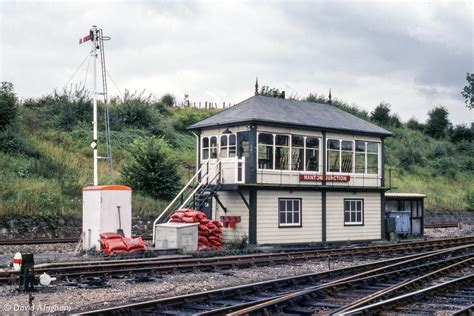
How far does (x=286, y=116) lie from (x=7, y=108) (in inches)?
566

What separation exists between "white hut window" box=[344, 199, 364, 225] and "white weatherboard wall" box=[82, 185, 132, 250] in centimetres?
1022

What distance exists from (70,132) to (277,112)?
15010 millimetres

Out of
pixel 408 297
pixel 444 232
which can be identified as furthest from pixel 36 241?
pixel 444 232

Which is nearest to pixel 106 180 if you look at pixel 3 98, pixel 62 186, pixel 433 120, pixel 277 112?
pixel 62 186

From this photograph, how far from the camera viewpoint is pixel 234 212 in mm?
25000

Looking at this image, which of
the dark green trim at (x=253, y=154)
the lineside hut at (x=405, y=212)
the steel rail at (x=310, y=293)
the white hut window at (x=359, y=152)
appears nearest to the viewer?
the steel rail at (x=310, y=293)

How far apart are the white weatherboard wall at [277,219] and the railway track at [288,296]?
7863 mm

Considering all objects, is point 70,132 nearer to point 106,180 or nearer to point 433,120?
point 106,180

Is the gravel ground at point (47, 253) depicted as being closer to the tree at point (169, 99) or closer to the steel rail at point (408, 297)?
the steel rail at point (408, 297)

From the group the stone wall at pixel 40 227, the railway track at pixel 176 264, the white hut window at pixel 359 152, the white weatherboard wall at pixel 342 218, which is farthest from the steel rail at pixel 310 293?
the stone wall at pixel 40 227

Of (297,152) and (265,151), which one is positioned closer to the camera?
(265,151)

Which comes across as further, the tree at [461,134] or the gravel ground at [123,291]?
the tree at [461,134]

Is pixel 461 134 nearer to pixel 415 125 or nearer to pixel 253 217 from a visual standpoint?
pixel 415 125

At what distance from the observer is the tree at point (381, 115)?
64.1 m
